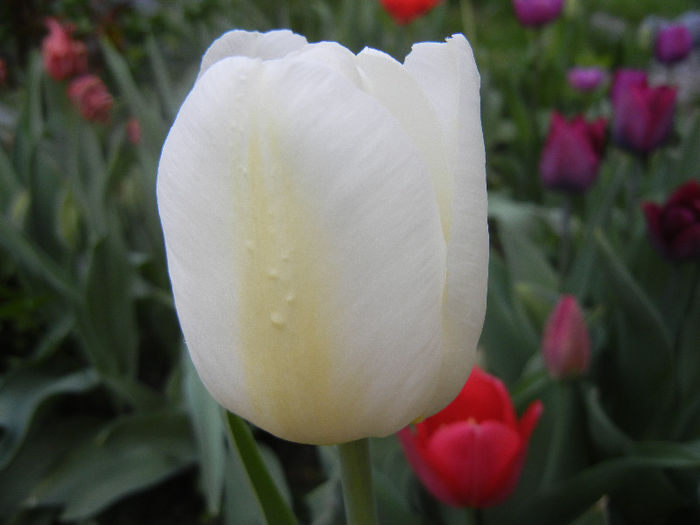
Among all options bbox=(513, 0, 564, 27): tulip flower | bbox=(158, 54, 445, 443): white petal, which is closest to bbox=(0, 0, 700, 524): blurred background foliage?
bbox=(513, 0, 564, 27): tulip flower

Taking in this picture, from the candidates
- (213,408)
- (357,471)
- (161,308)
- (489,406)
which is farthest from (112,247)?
(357,471)

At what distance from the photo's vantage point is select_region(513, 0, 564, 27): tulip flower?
5.33 feet

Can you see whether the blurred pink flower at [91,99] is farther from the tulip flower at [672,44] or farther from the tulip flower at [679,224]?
the tulip flower at [672,44]

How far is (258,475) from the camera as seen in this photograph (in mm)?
438

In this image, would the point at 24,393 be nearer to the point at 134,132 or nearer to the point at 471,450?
the point at 134,132

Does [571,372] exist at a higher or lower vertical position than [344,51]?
lower

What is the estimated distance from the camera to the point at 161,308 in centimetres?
126

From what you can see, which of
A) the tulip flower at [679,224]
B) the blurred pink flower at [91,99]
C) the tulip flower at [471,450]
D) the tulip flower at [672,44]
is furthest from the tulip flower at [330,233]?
the tulip flower at [672,44]

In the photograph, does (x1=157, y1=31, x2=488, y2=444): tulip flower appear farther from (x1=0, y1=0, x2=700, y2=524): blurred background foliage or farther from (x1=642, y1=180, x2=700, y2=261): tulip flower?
(x1=642, y1=180, x2=700, y2=261): tulip flower

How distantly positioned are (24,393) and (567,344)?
2.83ft

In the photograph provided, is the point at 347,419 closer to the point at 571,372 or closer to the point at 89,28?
the point at 571,372

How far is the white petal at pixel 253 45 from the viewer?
34cm

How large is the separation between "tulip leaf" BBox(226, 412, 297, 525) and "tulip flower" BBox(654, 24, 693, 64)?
4.71 ft

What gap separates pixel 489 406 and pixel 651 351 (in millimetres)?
375
